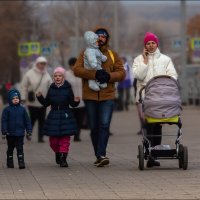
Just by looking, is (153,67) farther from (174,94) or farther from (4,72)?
(4,72)

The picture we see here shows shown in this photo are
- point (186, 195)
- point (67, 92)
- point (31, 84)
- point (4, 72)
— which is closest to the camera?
point (186, 195)

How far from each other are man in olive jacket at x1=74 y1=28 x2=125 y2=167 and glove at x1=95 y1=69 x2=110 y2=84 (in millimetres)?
74

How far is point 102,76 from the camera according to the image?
13.1m

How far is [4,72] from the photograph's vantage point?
3568 inches

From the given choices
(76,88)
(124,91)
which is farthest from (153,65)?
(124,91)

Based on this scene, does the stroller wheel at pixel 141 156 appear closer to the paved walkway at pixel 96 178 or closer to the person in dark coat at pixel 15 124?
the paved walkway at pixel 96 178

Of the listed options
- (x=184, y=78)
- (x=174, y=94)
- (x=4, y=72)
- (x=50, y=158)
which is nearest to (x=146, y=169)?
(x=174, y=94)

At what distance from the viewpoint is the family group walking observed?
1323cm

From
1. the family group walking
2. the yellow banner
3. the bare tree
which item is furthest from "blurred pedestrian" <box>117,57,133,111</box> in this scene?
the bare tree

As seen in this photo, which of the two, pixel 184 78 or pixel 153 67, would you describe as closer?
pixel 153 67

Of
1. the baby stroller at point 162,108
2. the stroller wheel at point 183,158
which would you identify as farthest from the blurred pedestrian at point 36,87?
the stroller wheel at point 183,158

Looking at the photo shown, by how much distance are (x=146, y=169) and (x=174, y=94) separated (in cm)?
113

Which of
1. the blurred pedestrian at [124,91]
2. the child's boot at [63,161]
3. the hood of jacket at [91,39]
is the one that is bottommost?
the blurred pedestrian at [124,91]

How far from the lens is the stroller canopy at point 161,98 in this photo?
1264 centimetres
